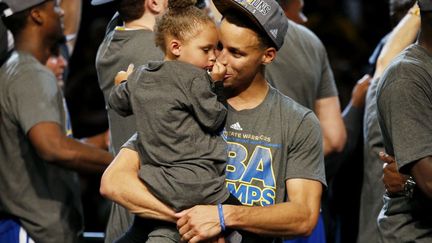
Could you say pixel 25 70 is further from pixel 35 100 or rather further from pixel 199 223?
pixel 199 223

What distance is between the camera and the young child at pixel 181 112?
11.3ft

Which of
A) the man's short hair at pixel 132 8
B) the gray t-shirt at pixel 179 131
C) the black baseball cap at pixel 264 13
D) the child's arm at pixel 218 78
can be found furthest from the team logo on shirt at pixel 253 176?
the man's short hair at pixel 132 8

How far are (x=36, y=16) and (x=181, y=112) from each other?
1.80 m

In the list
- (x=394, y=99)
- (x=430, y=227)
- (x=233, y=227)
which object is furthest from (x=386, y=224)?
(x=233, y=227)

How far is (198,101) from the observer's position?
342 centimetres

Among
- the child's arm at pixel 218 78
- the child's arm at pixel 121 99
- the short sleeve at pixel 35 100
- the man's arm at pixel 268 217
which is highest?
the child's arm at pixel 218 78

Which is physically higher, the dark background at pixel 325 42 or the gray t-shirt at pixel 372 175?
the gray t-shirt at pixel 372 175

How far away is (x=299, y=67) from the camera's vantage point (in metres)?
4.80

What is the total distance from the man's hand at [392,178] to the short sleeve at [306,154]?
0.39 metres

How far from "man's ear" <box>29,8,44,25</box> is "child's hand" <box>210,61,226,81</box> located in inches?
66.8

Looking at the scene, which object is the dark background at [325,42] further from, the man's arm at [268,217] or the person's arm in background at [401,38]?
the man's arm at [268,217]

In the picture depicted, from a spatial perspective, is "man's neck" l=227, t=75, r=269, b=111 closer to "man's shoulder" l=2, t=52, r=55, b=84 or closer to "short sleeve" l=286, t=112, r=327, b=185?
"short sleeve" l=286, t=112, r=327, b=185

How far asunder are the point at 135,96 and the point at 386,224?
1.17m

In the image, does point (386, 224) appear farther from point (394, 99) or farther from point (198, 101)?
point (198, 101)
